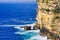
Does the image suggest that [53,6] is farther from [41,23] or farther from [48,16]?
[41,23]

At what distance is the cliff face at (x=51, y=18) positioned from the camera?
50406 mm

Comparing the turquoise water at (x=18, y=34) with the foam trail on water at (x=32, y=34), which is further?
the turquoise water at (x=18, y=34)

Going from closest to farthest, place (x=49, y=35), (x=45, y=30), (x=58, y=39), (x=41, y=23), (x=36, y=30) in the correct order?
1. (x=58, y=39)
2. (x=49, y=35)
3. (x=45, y=30)
4. (x=41, y=23)
5. (x=36, y=30)

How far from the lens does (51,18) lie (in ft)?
173

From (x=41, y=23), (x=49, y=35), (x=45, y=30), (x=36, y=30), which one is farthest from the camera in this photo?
(x=36, y=30)

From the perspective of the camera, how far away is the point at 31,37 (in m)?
61.2

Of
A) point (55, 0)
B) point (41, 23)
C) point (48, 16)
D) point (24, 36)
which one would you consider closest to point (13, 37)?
point (24, 36)

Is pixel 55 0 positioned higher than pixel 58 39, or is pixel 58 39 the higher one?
pixel 55 0

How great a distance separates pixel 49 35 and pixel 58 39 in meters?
5.27

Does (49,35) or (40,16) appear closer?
(49,35)

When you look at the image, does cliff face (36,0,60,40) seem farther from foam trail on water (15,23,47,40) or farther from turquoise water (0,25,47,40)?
turquoise water (0,25,47,40)

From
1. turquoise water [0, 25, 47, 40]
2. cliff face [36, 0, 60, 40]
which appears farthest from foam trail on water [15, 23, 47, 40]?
cliff face [36, 0, 60, 40]

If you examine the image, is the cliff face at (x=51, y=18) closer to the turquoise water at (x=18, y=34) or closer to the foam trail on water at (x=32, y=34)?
the foam trail on water at (x=32, y=34)

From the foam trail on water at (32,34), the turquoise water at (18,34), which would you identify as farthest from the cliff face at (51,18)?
the turquoise water at (18,34)
